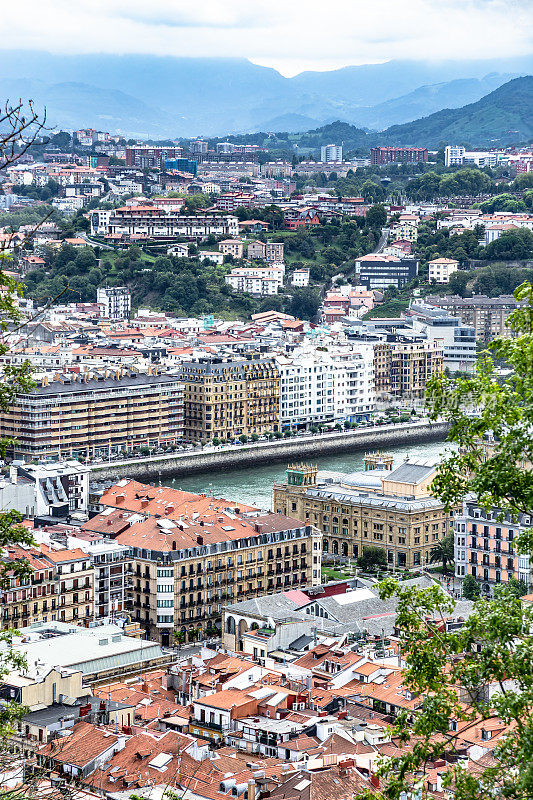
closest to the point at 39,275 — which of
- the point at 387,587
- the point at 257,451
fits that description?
the point at 257,451

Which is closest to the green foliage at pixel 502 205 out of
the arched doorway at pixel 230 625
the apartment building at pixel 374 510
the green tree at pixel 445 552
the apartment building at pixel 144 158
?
the apartment building at pixel 144 158

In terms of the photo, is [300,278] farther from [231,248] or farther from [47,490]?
[47,490]

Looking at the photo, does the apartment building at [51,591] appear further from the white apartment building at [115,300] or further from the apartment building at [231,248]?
the apartment building at [231,248]

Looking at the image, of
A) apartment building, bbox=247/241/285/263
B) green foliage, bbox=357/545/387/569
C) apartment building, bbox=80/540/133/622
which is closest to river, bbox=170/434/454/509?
green foliage, bbox=357/545/387/569

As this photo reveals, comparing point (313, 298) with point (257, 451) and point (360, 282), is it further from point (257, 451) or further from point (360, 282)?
point (257, 451)

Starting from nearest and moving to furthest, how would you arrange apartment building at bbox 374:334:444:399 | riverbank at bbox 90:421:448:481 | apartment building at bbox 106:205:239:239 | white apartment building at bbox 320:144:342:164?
1. riverbank at bbox 90:421:448:481
2. apartment building at bbox 374:334:444:399
3. apartment building at bbox 106:205:239:239
4. white apartment building at bbox 320:144:342:164

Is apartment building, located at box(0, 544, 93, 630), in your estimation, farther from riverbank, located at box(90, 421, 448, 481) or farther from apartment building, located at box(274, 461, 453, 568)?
riverbank, located at box(90, 421, 448, 481)

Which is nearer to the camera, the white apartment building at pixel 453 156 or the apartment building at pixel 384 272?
the apartment building at pixel 384 272
